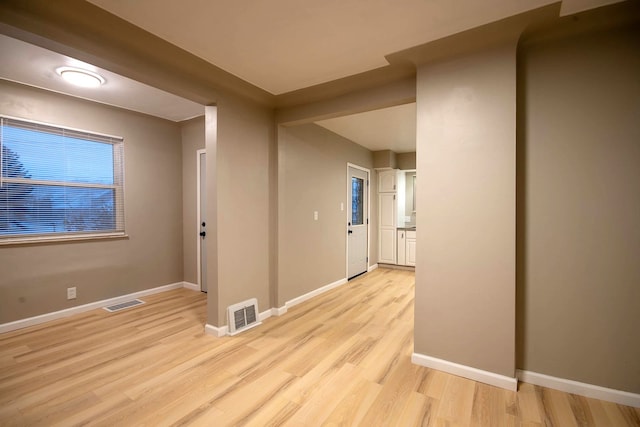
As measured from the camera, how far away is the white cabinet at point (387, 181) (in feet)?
20.4

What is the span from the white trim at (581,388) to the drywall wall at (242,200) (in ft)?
8.51

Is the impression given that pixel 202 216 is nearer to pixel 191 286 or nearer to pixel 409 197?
pixel 191 286

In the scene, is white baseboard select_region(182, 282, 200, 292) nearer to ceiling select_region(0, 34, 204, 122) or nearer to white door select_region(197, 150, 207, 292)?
white door select_region(197, 150, 207, 292)

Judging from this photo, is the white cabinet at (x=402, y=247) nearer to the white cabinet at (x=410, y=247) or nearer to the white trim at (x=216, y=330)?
the white cabinet at (x=410, y=247)

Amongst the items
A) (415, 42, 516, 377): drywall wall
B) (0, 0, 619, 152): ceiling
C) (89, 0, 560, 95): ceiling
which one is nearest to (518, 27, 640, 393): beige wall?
(415, 42, 516, 377): drywall wall

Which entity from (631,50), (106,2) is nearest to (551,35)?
(631,50)

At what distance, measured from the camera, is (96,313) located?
356 cm

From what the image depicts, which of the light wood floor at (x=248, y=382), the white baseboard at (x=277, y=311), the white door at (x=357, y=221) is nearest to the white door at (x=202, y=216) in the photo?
the light wood floor at (x=248, y=382)

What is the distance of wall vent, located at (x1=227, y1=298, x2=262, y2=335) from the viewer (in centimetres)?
301

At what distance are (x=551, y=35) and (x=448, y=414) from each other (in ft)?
8.70

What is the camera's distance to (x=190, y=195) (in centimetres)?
462

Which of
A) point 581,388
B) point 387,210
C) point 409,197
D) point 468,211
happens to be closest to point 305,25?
point 468,211

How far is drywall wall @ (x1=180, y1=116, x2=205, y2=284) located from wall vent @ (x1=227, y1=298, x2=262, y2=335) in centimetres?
176

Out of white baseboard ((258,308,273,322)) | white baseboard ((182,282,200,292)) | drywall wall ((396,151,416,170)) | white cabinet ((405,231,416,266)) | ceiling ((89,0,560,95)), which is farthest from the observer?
drywall wall ((396,151,416,170))
